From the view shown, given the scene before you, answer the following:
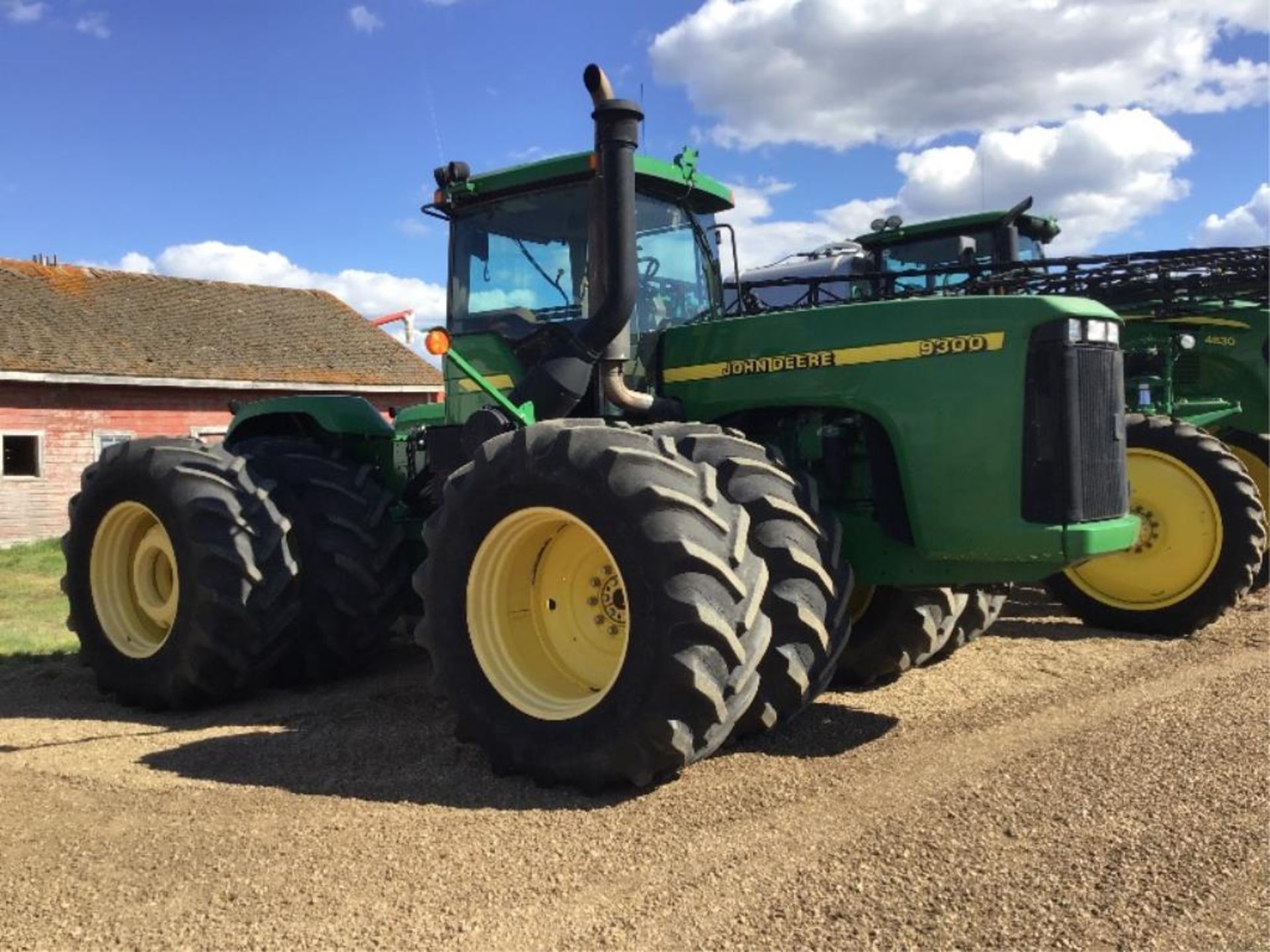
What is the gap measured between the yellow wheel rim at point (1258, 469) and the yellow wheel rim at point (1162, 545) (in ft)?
6.73

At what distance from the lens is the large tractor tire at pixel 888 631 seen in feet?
17.7

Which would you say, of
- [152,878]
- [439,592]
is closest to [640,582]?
[439,592]

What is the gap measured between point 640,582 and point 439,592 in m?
1.01

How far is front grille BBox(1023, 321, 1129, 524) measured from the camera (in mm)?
4348

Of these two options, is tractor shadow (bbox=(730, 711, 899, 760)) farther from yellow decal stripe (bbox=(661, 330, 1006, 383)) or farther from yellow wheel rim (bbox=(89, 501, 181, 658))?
yellow wheel rim (bbox=(89, 501, 181, 658))

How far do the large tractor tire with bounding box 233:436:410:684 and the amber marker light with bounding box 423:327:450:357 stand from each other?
1.84 metres

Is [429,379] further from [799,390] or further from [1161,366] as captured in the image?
[799,390]

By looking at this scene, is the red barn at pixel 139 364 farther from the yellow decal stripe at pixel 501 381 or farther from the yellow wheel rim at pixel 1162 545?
the yellow wheel rim at pixel 1162 545

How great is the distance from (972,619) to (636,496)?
9.20 ft

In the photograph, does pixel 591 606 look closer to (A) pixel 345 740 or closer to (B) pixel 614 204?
(A) pixel 345 740

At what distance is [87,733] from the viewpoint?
214 inches

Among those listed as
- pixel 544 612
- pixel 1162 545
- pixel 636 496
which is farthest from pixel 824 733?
pixel 1162 545

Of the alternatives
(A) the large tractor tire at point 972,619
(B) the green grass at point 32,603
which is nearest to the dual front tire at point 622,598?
(A) the large tractor tire at point 972,619

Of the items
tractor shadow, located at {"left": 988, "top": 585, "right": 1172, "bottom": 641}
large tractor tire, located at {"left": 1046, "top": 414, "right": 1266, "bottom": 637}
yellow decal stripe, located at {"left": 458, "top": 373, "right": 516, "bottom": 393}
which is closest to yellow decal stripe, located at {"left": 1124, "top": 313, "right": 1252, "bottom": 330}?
large tractor tire, located at {"left": 1046, "top": 414, "right": 1266, "bottom": 637}
